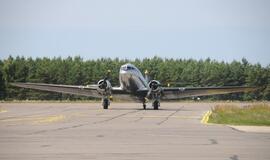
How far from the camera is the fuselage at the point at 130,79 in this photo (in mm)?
55344

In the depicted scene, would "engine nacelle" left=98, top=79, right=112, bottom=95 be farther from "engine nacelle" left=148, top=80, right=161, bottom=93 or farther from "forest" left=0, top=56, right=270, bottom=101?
"forest" left=0, top=56, right=270, bottom=101

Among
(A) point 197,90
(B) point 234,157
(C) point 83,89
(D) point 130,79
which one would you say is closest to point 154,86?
(D) point 130,79

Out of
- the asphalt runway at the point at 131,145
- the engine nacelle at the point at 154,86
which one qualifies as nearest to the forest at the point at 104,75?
the engine nacelle at the point at 154,86

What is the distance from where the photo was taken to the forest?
4354 inches

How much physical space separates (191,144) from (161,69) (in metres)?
101

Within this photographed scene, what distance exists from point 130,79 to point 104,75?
6285 cm

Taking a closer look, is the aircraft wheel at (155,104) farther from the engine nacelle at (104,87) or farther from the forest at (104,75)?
the forest at (104,75)

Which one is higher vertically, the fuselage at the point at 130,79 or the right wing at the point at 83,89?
the fuselage at the point at 130,79

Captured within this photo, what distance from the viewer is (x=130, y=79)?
5531cm

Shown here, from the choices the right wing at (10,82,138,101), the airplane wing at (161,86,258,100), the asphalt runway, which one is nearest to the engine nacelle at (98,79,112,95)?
the right wing at (10,82,138,101)

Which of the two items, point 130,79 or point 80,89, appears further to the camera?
point 80,89

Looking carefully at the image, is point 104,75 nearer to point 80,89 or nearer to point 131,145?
point 80,89

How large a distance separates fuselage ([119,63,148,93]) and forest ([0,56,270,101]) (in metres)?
54.0

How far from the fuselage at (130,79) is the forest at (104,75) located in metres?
54.0
